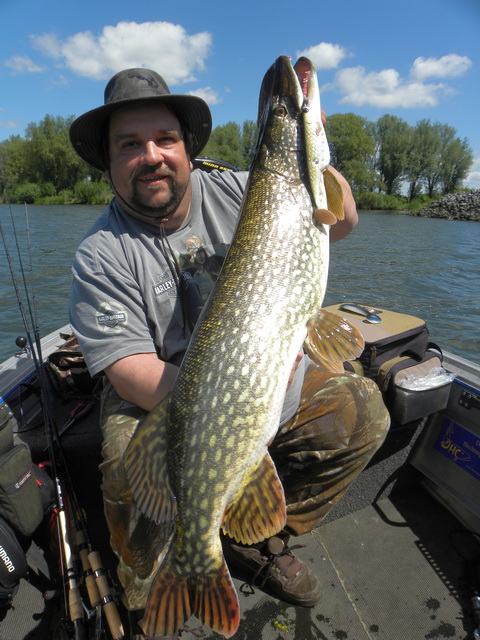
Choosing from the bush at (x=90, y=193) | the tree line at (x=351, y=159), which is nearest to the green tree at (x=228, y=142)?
the tree line at (x=351, y=159)

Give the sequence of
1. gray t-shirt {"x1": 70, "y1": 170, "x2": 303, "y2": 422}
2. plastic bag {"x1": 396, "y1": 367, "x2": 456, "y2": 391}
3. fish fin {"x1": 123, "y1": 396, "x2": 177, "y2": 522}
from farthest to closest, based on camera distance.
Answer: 1. plastic bag {"x1": 396, "y1": 367, "x2": 456, "y2": 391}
2. gray t-shirt {"x1": 70, "y1": 170, "x2": 303, "y2": 422}
3. fish fin {"x1": 123, "y1": 396, "x2": 177, "y2": 522}

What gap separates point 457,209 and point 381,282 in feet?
140

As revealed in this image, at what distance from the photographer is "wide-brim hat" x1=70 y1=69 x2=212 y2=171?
2283mm

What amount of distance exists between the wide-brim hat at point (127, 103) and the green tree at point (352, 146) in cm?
4860

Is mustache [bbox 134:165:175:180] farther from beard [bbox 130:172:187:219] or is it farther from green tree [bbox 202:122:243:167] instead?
green tree [bbox 202:122:243:167]

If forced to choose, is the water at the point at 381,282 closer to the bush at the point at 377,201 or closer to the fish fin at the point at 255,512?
the fish fin at the point at 255,512

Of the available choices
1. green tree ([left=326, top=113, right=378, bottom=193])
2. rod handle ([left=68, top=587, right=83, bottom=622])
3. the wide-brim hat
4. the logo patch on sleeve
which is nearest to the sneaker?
rod handle ([left=68, top=587, right=83, bottom=622])

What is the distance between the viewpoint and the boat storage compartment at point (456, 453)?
8.70 feet

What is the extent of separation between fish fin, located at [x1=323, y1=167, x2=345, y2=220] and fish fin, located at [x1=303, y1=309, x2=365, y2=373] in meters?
0.52

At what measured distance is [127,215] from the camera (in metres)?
2.49

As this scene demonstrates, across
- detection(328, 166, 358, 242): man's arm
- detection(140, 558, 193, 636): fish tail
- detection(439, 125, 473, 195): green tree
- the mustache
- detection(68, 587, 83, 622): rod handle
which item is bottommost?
detection(68, 587, 83, 622): rod handle

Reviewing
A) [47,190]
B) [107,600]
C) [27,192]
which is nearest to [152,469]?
[107,600]

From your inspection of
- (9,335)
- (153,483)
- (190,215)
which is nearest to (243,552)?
(153,483)

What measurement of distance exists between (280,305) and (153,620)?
1.30m
